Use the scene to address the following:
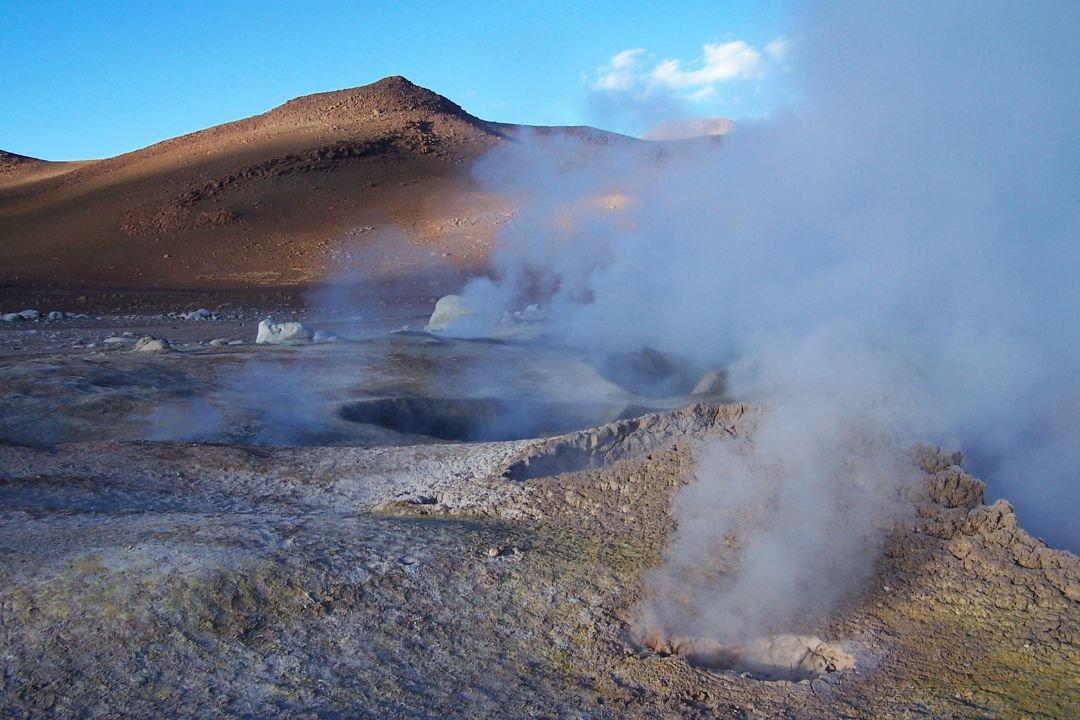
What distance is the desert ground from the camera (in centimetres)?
307

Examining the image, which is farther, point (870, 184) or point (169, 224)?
point (169, 224)

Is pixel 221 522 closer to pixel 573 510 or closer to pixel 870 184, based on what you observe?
pixel 573 510

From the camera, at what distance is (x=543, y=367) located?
9594mm

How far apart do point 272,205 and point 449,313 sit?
73.6 ft

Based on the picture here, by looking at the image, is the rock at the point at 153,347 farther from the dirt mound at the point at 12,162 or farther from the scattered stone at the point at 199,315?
the dirt mound at the point at 12,162

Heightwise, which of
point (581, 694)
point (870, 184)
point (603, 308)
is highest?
point (870, 184)

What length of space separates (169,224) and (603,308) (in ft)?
79.7

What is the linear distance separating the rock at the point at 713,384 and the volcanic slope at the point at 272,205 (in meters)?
17.0

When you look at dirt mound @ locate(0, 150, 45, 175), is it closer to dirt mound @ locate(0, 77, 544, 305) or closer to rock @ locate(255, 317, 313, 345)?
dirt mound @ locate(0, 77, 544, 305)

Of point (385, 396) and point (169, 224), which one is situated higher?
point (169, 224)

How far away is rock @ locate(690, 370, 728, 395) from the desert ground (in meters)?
0.05

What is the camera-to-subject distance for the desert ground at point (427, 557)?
307 centimetres

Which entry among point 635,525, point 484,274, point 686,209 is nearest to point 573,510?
point 635,525

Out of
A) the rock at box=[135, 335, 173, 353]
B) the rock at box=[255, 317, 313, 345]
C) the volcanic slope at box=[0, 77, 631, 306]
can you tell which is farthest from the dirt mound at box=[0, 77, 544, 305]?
the rock at box=[135, 335, 173, 353]
